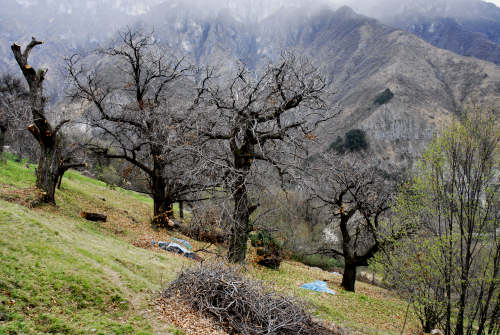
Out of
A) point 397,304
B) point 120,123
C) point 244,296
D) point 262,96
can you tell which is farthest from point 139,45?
point 397,304

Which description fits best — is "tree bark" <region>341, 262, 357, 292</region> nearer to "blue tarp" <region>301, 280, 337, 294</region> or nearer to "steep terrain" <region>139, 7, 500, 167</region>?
"blue tarp" <region>301, 280, 337, 294</region>

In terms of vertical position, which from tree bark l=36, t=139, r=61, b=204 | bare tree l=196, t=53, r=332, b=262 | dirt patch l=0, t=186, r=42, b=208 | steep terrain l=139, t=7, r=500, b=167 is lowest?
A: dirt patch l=0, t=186, r=42, b=208

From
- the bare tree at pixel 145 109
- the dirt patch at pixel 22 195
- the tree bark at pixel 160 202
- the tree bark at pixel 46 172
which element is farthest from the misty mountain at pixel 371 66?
the dirt patch at pixel 22 195

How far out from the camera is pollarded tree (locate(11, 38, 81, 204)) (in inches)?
477

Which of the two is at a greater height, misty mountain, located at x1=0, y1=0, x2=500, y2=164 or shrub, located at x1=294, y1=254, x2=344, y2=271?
misty mountain, located at x1=0, y1=0, x2=500, y2=164

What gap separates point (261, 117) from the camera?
11570mm

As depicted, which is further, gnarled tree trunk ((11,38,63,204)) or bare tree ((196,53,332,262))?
gnarled tree trunk ((11,38,63,204))

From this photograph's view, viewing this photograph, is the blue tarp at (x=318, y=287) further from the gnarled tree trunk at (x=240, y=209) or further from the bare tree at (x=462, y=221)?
→ the bare tree at (x=462, y=221)

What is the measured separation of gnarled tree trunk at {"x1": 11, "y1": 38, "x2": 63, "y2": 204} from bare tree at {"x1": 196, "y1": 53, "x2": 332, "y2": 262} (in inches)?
247

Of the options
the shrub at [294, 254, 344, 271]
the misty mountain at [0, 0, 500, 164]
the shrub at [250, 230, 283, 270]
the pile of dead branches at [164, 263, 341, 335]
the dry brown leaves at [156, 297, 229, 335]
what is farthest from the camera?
the misty mountain at [0, 0, 500, 164]

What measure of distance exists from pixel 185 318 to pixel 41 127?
1044cm

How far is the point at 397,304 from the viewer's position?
1681 cm

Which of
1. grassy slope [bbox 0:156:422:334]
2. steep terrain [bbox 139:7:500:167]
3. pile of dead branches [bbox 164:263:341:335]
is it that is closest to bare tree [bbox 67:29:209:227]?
grassy slope [bbox 0:156:422:334]

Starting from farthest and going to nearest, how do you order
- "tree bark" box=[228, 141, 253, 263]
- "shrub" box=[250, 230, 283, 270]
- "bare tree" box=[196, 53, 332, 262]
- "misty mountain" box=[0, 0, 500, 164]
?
"misty mountain" box=[0, 0, 500, 164] < "shrub" box=[250, 230, 283, 270] < "tree bark" box=[228, 141, 253, 263] < "bare tree" box=[196, 53, 332, 262]
